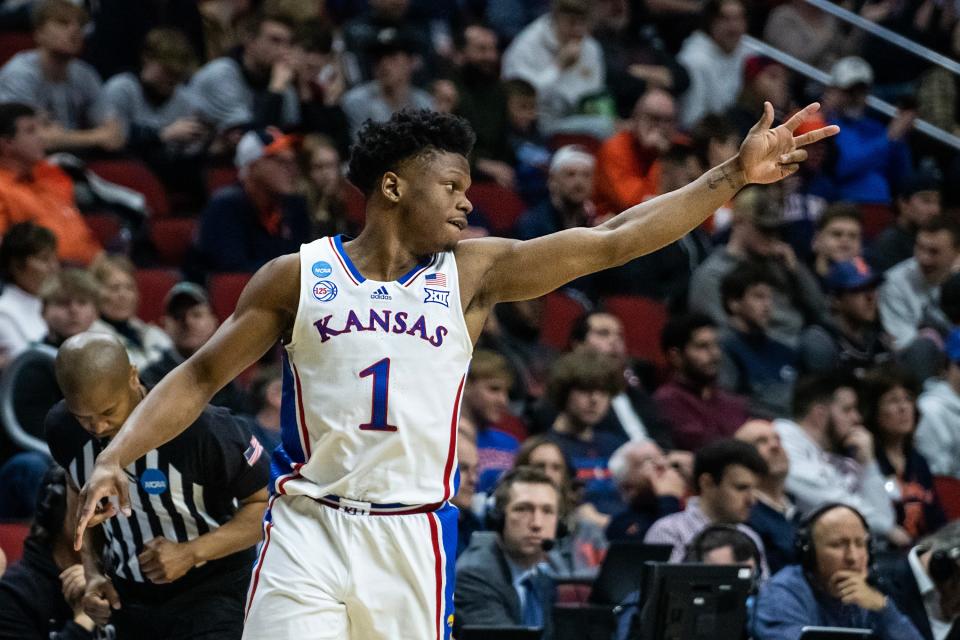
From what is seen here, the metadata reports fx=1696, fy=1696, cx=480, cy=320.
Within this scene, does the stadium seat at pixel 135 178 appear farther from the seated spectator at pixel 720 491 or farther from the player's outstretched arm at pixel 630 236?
the player's outstretched arm at pixel 630 236

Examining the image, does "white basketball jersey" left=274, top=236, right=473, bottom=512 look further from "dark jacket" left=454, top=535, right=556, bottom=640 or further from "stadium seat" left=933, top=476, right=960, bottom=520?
"stadium seat" left=933, top=476, right=960, bottom=520

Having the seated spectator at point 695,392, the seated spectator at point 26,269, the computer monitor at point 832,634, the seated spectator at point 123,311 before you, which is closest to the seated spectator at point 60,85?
the seated spectator at point 26,269

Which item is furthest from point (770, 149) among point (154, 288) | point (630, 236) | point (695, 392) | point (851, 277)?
point (851, 277)

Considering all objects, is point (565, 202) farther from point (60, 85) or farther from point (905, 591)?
point (905, 591)

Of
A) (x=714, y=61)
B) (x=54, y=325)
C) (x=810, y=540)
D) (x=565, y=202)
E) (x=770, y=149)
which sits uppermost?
(x=714, y=61)

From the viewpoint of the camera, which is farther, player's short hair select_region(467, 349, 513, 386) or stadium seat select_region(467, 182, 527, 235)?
stadium seat select_region(467, 182, 527, 235)

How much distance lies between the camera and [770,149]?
4.61 metres

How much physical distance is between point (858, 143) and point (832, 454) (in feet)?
14.4

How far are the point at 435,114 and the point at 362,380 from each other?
77cm

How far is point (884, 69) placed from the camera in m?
14.9

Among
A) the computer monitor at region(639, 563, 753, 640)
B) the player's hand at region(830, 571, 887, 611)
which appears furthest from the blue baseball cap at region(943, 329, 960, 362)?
the computer monitor at region(639, 563, 753, 640)

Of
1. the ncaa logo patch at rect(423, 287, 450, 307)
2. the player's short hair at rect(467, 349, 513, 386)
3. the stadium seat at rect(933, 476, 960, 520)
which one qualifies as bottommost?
the stadium seat at rect(933, 476, 960, 520)

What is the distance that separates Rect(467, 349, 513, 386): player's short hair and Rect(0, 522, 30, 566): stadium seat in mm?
2819

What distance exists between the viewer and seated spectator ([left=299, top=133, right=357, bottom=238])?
10359mm
